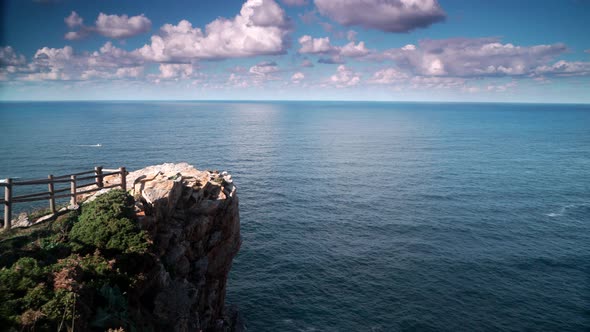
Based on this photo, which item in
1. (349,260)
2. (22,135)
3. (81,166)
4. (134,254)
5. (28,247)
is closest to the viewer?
(28,247)

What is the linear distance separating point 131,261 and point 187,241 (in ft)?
25.9

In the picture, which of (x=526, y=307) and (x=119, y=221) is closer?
(x=119, y=221)

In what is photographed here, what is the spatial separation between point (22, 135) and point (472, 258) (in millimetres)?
142857

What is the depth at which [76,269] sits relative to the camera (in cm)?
1750

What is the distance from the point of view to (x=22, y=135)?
122 m

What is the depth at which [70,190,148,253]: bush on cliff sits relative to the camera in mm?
20328

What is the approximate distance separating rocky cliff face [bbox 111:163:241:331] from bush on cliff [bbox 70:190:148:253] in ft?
6.10

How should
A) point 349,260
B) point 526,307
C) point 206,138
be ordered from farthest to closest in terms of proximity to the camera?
point 206,138 → point 349,260 → point 526,307

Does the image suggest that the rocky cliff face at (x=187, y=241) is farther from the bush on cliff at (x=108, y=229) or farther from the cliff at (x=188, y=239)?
the bush on cliff at (x=108, y=229)

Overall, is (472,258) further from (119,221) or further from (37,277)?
(37,277)

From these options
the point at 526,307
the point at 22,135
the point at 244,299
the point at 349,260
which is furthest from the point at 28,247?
the point at 22,135

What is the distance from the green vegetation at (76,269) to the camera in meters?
14.7

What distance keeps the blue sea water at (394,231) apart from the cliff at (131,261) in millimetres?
13082

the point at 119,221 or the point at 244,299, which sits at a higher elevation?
the point at 119,221
